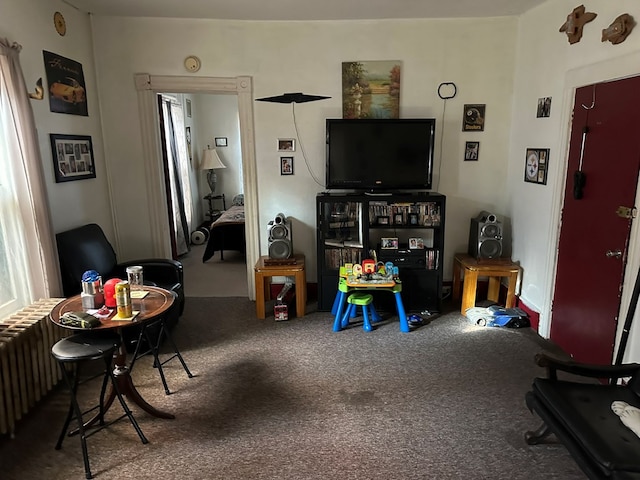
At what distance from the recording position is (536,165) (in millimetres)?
3533

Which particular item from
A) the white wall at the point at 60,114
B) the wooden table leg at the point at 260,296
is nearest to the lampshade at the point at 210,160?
the white wall at the point at 60,114

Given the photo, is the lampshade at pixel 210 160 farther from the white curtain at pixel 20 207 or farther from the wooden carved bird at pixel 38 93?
the white curtain at pixel 20 207

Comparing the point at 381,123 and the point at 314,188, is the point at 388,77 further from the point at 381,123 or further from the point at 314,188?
the point at 314,188

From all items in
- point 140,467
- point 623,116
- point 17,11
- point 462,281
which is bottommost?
point 140,467

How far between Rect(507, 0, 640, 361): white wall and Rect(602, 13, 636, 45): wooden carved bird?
1.1 inches

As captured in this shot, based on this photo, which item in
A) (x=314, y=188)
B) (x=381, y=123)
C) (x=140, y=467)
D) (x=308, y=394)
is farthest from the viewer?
(x=314, y=188)

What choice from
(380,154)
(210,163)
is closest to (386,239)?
(380,154)

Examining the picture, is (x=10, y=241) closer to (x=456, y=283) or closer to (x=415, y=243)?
(x=415, y=243)

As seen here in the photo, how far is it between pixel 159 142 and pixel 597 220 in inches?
144

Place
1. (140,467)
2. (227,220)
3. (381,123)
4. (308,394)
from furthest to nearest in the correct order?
(227,220) → (381,123) → (308,394) → (140,467)

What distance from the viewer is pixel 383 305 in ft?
13.1

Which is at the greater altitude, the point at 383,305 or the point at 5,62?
the point at 5,62

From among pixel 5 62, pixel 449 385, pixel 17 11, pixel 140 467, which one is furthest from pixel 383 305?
pixel 17 11

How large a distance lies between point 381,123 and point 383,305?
5.40 ft
